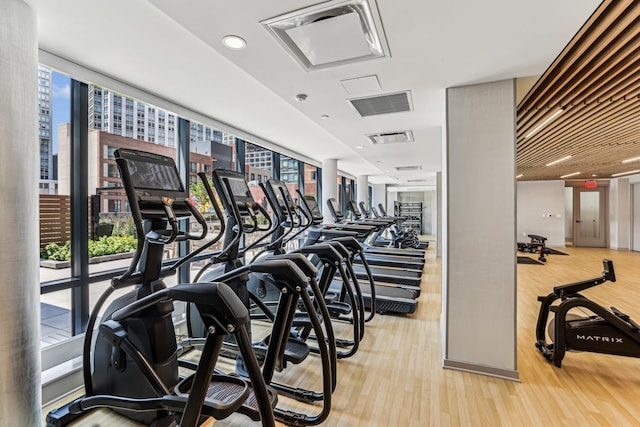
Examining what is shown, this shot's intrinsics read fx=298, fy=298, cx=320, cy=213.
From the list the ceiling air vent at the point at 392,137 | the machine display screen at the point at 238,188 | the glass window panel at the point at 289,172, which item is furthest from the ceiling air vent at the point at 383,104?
the glass window panel at the point at 289,172

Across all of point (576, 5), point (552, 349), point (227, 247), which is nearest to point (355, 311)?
point (227, 247)

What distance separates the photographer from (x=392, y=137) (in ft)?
15.9

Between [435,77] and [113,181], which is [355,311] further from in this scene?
[113,181]

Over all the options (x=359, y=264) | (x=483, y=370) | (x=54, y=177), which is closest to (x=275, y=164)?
(x=359, y=264)

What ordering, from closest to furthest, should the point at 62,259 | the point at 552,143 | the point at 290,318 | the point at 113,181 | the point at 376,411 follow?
the point at 290,318 < the point at 376,411 < the point at 62,259 < the point at 113,181 < the point at 552,143

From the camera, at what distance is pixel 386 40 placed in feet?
6.74

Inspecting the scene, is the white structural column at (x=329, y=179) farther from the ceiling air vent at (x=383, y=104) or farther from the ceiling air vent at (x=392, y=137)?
the ceiling air vent at (x=383, y=104)

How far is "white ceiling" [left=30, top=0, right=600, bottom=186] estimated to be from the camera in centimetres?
Result: 176

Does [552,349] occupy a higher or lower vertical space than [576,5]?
lower

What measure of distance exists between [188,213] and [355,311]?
5.05 feet

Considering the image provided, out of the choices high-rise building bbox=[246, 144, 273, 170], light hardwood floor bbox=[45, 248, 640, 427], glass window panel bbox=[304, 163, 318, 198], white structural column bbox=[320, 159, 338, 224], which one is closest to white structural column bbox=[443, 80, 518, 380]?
light hardwood floor bbox=[45, 248, 640, 427]

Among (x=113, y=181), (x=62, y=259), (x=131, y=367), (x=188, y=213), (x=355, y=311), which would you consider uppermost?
(x=113, y=181)

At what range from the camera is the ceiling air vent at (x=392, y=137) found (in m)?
4.64

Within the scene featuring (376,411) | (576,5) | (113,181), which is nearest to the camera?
(576,5)
